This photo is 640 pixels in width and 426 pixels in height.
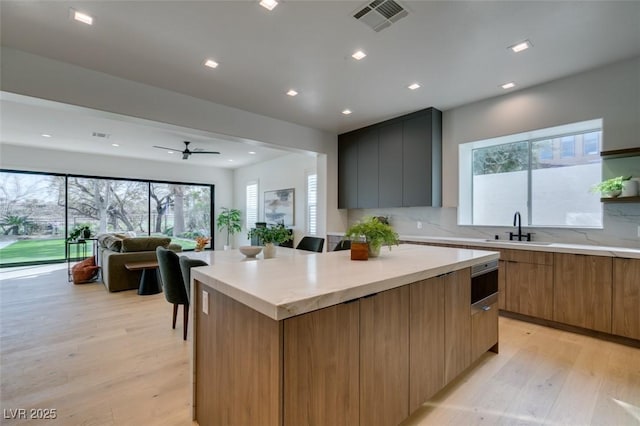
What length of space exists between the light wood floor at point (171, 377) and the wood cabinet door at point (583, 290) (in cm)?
20

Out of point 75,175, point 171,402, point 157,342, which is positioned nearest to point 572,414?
point 171,402

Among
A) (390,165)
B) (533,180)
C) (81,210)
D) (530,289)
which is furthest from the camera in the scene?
(81,210)

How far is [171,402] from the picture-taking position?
1923 millimetres

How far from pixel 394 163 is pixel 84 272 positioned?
575cm

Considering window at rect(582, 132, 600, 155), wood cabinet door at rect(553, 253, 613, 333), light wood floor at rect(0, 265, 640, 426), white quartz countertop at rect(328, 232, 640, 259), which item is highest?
window at rect(582, 132, 600, 155)

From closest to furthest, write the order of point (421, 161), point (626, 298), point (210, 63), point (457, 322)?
point (457, 322) < point (626, 298) < point (210, 63) < point (421, 161)

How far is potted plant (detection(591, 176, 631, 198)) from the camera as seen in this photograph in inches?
114

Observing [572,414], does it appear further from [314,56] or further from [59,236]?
[59,236]

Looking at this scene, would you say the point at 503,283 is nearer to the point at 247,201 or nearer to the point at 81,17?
the point at 81,17

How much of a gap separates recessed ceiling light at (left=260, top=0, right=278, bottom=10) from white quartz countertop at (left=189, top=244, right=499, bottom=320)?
193 centimetres

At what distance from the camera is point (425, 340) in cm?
173

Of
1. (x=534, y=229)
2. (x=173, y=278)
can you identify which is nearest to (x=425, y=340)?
(x=173, y=278)

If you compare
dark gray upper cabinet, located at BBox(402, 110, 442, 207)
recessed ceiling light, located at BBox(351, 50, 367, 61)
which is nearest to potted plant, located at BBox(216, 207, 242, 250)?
dark gray upper cabinet, located at BBox(402, 110, 442, 207)

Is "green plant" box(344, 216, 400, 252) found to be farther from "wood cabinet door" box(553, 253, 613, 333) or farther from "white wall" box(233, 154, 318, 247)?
"white wall" box(233, 154, 318, 247)
